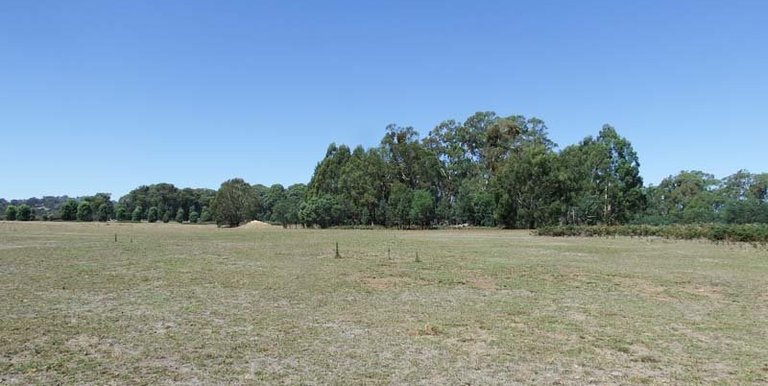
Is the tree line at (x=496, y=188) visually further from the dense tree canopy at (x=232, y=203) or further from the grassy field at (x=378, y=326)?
the grassy field at (x=378, y=326)

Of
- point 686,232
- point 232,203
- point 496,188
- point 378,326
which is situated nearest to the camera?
point 378,326

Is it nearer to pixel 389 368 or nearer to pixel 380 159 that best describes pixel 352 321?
pixel 389 368

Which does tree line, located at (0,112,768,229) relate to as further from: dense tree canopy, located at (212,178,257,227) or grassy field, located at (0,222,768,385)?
grassy field, located at (0,222,768,385)

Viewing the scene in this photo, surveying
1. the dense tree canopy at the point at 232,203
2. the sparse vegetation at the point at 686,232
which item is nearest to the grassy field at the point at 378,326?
the sparse vegetation at the point at 686,232

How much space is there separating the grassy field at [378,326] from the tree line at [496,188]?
55.3 metres

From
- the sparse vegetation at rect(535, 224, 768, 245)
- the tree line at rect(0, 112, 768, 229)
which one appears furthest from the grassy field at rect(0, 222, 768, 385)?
the tree line at rect(0, 112, 768, 229)

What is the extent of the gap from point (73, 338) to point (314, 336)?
4081 mm

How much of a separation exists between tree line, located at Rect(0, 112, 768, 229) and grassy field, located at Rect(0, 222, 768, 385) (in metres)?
55.3

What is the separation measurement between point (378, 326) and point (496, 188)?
69974mm

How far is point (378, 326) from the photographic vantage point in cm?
1003

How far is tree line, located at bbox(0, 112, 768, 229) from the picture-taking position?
72.6 metres

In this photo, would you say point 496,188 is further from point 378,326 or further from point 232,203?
point 378,326

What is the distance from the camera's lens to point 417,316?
11070 mm

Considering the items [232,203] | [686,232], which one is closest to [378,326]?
[686,232]
